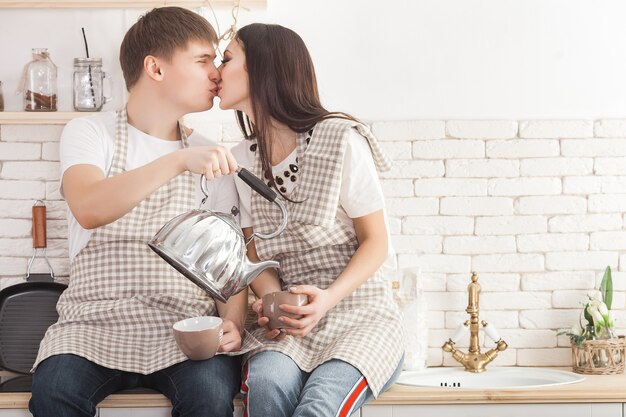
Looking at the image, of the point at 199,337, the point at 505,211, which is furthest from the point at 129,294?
the point at 505,211

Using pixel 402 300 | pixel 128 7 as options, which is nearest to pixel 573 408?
pixel 402 300

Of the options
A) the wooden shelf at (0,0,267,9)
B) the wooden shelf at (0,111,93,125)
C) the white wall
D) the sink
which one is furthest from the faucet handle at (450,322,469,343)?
the wooden shelf at (0,111,93,125)

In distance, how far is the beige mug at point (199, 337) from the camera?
194cm

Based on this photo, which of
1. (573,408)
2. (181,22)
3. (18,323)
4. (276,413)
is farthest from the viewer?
(18,323)

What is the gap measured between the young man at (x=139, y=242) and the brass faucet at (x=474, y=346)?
735 millimetres

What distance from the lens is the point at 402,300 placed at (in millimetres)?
2580

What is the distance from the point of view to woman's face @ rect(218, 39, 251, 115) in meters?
2.33

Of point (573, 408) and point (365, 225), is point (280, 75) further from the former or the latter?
point (573, 408)

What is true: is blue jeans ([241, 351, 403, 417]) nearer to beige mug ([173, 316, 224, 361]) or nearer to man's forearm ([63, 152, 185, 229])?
beige mug ([173, 316, 224, 361])

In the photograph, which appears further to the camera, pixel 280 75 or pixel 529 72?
pixel 529 72

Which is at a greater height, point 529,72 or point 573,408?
point 529,72

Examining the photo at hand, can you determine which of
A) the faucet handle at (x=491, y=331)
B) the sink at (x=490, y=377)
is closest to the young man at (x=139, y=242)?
the sink at (x=490, y=377)

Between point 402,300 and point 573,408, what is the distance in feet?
2.04

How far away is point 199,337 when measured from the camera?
6.37 feet
